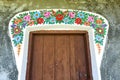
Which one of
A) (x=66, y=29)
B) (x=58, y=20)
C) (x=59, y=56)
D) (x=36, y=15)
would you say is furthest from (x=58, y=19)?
(x=59, y=56)

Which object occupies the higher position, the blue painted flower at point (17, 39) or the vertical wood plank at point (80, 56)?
the blue painted flower at point (17, 39)

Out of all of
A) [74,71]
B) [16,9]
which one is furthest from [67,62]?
[16,9]

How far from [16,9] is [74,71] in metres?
1.07

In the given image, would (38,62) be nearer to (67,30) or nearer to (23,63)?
(23,63)

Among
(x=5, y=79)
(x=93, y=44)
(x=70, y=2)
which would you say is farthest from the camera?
(x=70, y=2)

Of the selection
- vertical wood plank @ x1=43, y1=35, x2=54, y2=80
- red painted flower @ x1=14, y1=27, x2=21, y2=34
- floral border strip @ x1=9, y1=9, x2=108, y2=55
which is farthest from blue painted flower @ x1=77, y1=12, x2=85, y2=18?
red painted flower @ x1=14, y1=27, x2=21, y2=34

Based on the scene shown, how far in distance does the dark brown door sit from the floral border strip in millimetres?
134

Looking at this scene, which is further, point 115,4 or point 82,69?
point 115,4

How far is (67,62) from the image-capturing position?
7.67 ft

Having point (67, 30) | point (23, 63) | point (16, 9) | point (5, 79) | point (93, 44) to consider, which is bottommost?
point (5, 79)

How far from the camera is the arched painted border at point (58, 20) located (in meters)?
2.31

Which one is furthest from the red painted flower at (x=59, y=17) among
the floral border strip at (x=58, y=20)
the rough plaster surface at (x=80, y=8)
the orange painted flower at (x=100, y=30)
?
the orange painted flower at (x=100, y=30)

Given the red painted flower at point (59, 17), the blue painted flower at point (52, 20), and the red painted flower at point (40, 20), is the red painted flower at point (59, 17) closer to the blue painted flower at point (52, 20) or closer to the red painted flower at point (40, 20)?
the blue painted flower at point (52, 20)

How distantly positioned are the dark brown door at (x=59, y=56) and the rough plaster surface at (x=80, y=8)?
21 centimetres
